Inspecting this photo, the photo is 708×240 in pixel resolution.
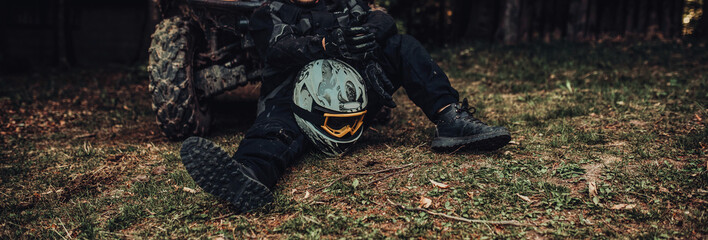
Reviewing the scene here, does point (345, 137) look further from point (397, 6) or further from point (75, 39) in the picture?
point (75, 39)

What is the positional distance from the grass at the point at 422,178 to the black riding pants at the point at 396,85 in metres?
0.18

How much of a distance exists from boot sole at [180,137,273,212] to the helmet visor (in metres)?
0.71

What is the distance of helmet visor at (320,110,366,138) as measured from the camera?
2582mm

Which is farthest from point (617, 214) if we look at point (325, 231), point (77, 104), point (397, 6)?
point (397, 6)

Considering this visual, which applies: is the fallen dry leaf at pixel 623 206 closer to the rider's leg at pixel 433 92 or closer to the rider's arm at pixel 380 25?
the rider's leg at pixel 433 92

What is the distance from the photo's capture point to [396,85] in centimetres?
299

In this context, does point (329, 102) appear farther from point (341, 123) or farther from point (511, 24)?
point (511, 24)

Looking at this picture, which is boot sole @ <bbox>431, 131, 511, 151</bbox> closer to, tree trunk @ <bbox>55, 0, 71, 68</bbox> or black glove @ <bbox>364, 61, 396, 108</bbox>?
black glove @ <bbox>364, 61, 396, 108</bbox>

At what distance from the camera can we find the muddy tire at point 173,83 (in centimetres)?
320

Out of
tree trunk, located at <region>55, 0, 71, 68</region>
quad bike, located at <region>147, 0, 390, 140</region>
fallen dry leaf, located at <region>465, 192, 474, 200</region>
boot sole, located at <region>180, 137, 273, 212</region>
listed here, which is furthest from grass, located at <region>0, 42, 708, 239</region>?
tree trunk, located at <region>55, 0, 71, 68</region>

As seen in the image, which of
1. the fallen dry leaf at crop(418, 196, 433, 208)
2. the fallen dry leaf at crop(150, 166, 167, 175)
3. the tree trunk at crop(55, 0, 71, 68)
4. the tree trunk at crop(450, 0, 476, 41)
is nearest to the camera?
the fallen dry leaf at crop(418, 196, 433, 208)

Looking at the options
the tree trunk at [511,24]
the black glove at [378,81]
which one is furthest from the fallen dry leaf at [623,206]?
the tree trunk at [511,24]

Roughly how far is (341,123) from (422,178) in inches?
22.8

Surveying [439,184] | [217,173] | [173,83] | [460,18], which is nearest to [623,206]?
[439,184]
